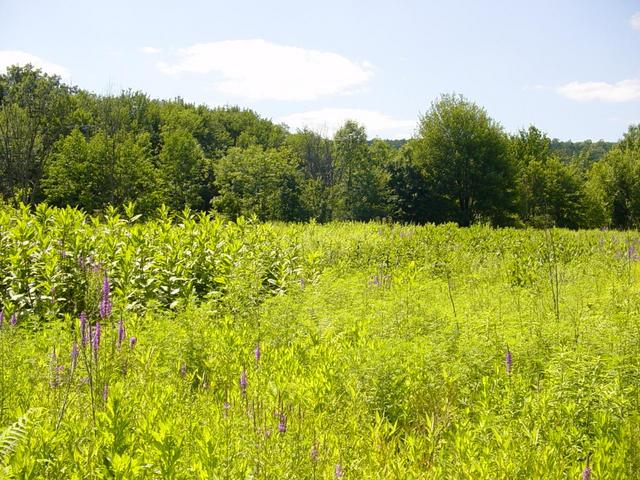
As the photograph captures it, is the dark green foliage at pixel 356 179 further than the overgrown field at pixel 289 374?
Yes

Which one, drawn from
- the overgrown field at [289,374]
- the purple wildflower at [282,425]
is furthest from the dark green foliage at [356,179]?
the purple wildflower at [282,425]

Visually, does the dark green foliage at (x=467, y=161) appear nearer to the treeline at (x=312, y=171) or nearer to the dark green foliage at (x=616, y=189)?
the treeline at (x=312, y=171)

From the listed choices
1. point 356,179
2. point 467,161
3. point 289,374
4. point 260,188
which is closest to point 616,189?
point 467,161

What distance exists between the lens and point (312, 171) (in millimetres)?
47125

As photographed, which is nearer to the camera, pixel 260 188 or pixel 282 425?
pixel 282 425

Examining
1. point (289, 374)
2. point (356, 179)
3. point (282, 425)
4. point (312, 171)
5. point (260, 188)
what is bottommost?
point (289, 374)

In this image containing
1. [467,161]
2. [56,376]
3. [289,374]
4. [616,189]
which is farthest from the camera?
[616,189]

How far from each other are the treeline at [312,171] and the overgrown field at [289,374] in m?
20.3

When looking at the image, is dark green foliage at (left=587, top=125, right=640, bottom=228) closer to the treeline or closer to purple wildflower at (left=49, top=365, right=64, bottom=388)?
the treeline

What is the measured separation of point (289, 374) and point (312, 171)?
43.5 m

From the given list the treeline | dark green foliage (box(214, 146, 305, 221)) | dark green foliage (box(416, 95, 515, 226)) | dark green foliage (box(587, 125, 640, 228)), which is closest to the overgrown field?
the treeline

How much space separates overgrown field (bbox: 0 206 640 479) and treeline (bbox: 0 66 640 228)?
20338 mm

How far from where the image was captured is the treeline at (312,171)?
95.0ft

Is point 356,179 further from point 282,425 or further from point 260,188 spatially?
point 282,425
